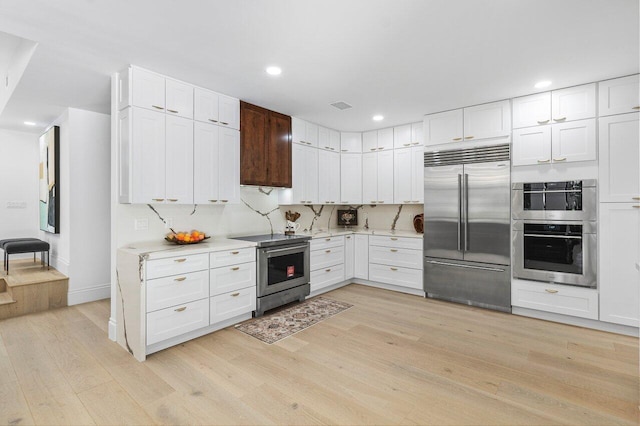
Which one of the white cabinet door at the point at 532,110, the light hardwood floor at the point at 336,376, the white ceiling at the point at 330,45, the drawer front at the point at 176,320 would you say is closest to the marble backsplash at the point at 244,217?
the drawer front at the point at 176,320

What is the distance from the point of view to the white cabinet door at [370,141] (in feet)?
Answer: 17.5

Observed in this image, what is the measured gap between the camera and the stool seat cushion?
419 centimetres

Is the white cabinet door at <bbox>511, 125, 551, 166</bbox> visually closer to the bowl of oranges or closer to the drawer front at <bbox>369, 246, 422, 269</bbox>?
the drawer front at <bbox>369, 246, 422, 269</bbox>

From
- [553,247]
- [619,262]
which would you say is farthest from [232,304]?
[619,262]

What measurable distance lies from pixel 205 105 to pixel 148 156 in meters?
0.87

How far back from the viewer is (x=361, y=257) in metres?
5.10

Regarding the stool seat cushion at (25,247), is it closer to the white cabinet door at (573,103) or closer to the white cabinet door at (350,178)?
the white cabinet door at (350,178)

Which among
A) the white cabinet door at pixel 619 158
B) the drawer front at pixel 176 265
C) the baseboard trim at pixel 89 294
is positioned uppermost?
the white cabinet door at pixel 619 158

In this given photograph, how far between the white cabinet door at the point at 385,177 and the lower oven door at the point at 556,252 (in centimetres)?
190

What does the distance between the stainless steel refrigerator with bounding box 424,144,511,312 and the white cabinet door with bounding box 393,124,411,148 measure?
618mm

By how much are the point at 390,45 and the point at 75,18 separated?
229cm

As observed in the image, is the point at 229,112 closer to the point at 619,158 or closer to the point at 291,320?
the point at 291,320

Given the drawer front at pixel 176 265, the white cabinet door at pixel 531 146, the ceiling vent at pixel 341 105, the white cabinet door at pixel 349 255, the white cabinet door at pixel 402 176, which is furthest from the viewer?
the white cabinet door at pixel 349 255

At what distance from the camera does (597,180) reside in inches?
130
